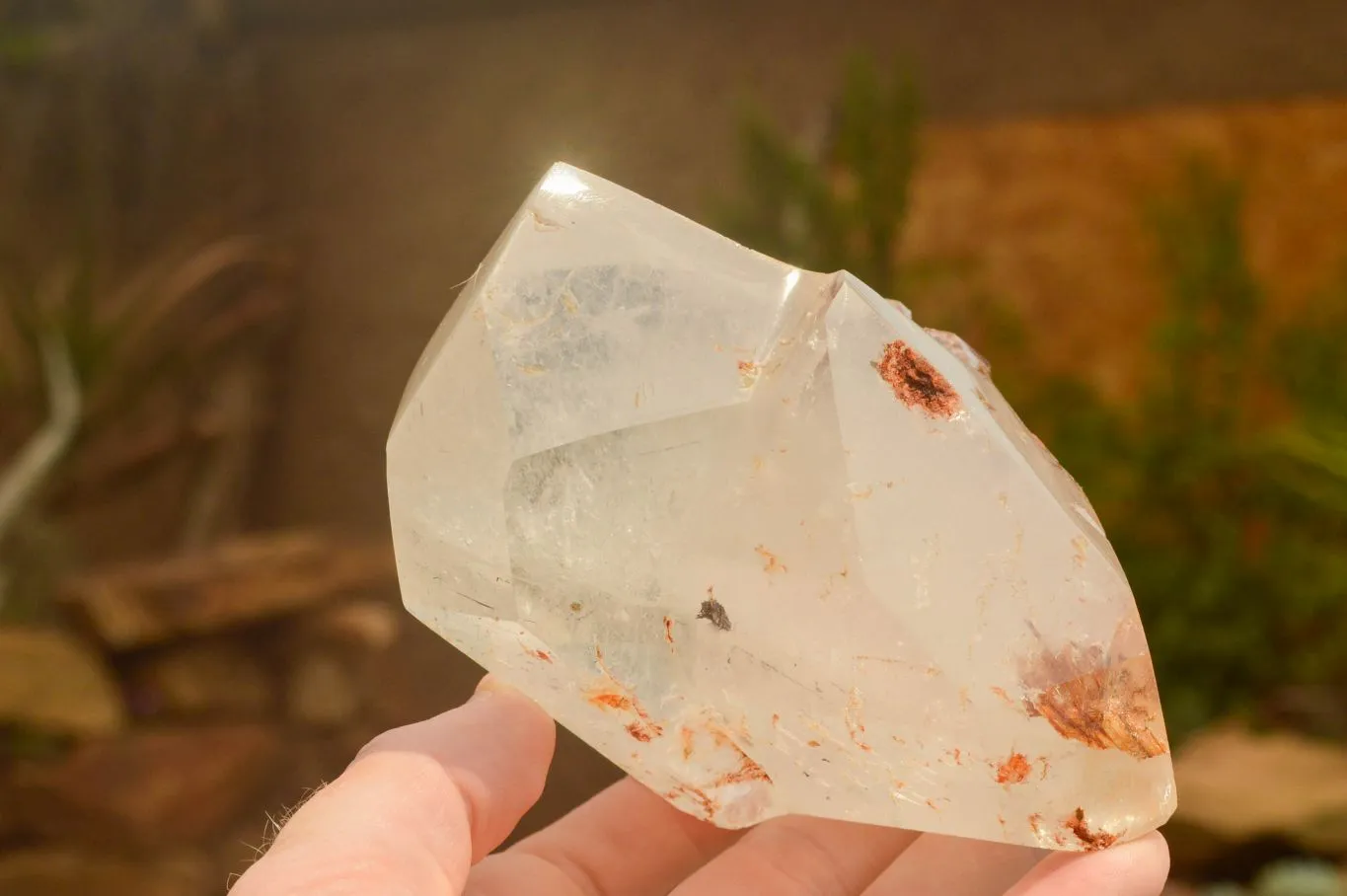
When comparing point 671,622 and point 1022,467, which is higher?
point 1022,467

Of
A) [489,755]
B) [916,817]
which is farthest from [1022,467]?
[489,755]

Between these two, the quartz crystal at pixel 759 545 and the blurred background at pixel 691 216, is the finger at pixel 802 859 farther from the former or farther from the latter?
the blurred background at pixel 691 216

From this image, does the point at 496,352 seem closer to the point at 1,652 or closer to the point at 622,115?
the point at 622,115

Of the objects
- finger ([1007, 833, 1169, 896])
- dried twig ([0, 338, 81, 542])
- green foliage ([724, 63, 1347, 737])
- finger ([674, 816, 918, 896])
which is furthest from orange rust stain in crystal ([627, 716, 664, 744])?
dried twig ([0, 338, 81, 542])

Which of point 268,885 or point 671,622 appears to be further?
point 671,622

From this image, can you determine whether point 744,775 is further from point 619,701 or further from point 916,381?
point 916,381
